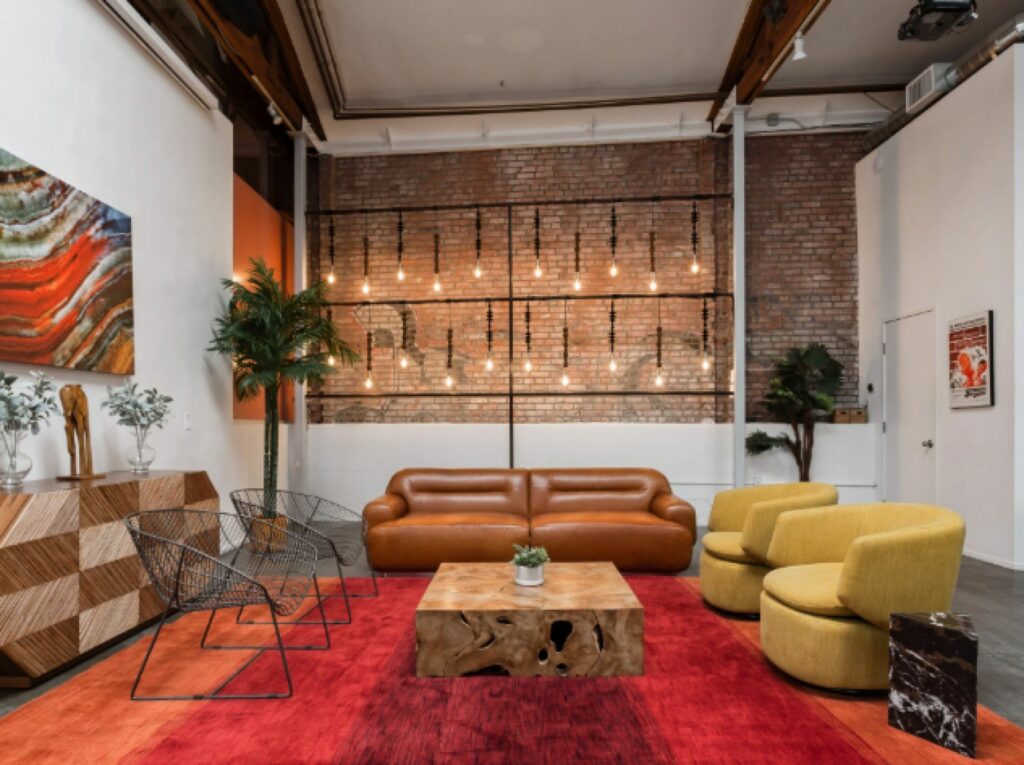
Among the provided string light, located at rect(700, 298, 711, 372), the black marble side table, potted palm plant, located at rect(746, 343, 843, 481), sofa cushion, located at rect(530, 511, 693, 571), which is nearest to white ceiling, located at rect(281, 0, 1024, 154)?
string light, located at rect(700, 298, 711, 372)

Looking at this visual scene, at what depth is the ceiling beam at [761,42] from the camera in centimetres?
592

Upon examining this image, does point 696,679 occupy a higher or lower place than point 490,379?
lower

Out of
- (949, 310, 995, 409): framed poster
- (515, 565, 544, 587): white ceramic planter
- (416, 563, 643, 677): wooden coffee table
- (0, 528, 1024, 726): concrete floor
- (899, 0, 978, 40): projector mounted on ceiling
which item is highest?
(899, 0, 978, 40): projector mounted on ceiling

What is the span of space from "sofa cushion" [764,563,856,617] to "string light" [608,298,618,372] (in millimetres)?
4777

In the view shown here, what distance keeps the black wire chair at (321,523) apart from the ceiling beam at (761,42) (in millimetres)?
5381

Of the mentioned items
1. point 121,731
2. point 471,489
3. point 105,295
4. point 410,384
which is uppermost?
point 105,295

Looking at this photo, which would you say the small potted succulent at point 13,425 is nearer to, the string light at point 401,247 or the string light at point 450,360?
the string light at point 450,360

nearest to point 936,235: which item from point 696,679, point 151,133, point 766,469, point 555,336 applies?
point 766,469

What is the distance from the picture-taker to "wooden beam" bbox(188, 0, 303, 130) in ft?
18.2

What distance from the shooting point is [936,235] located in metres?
6.80

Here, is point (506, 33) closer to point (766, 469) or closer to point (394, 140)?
point (394, 140)

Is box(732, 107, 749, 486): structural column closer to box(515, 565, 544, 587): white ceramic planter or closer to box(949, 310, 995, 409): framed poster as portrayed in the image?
box(949, 310, 995, 409): framed poster

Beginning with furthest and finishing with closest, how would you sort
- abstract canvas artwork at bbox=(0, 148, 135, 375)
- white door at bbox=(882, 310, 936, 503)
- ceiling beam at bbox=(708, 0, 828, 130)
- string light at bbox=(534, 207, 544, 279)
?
string light at bbox=(534, 207, 544, 279), white door at bbox=(882, 310, 936, 503), ceiling beam at bbox=(708, 0, 828, 130), abstract canvas artwork at bbox=(0, 148, 135, 375)

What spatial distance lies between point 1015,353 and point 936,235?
65.1 inches
